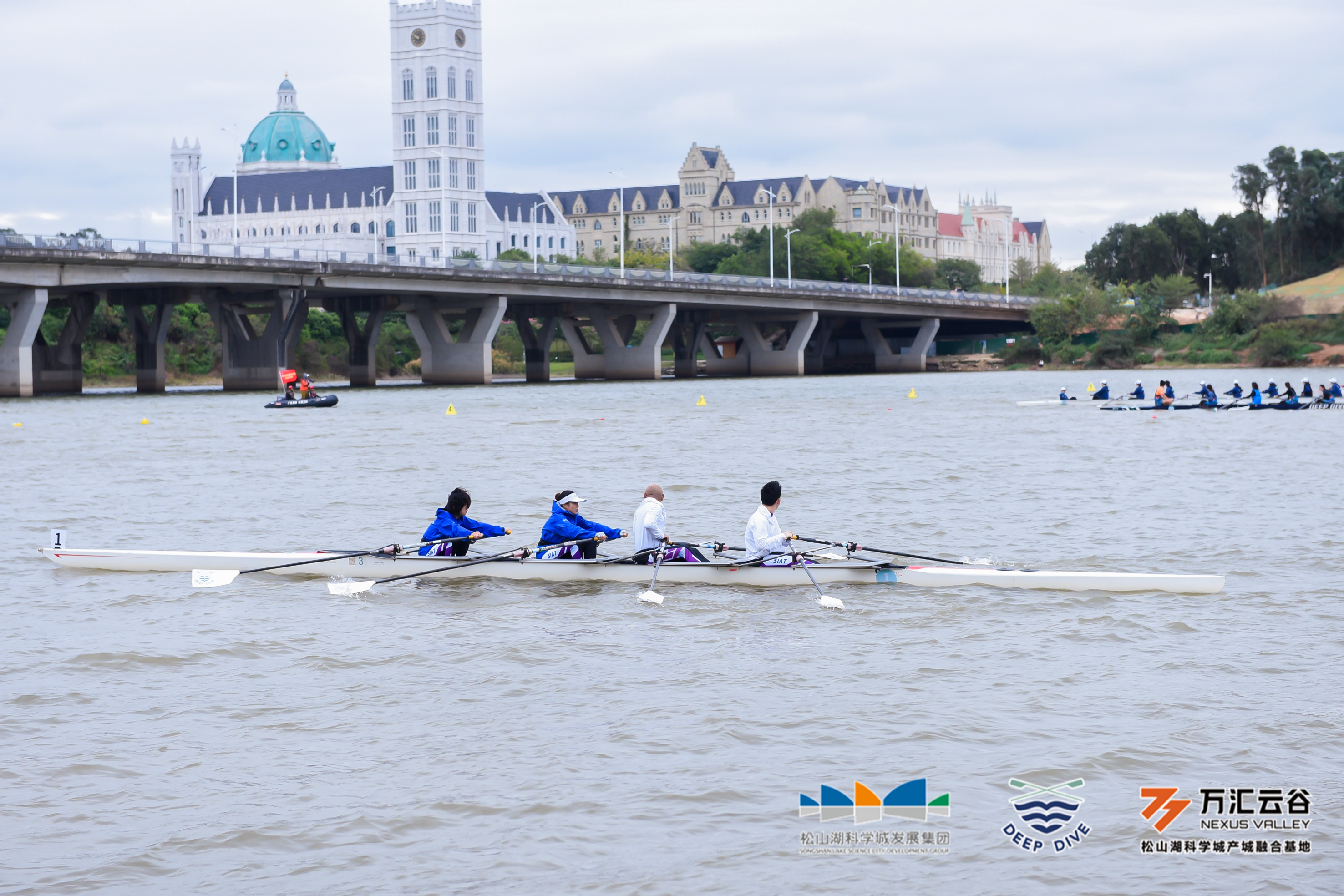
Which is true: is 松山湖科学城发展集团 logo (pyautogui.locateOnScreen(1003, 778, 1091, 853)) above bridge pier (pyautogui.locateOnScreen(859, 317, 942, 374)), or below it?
below

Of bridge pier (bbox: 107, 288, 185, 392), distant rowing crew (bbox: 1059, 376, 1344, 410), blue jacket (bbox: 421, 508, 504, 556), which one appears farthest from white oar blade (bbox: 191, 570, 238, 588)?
bridge pier (bbox: 107, 288, 185, 392)

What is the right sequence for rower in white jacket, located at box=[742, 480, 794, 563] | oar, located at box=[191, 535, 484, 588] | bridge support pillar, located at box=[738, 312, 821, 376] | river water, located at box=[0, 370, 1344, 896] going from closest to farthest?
river water, located at box=[0, 370, 1344, 896], rower in white jacket, located at box=[742, 480, 794, 563], oar, located at box=[191, 535, 484, 588], bridge support pillar, located at box=[738, 312, 821, 376]

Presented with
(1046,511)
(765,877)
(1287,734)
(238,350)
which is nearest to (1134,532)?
(1046,511)

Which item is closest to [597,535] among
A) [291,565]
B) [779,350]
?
[291,565]

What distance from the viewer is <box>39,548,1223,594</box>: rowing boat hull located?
16.1 meters

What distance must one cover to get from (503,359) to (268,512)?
105m

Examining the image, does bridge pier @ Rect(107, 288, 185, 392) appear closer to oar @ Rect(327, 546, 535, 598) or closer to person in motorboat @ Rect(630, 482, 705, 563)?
oar @ Rect(327, 546, 535, 598)

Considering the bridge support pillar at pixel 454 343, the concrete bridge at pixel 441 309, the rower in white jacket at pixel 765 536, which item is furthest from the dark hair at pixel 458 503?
the bridge support pillar at pixel 454 343

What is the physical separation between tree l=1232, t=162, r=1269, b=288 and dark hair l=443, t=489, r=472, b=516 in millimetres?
118859

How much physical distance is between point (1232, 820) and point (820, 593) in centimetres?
776

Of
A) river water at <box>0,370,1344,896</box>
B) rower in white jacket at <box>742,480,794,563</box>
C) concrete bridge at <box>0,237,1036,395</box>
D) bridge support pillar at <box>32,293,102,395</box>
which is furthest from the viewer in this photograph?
bridge support pillar at <box>32,293,102,395</box>

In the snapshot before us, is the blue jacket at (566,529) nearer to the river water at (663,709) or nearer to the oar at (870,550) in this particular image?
the river water at (663,709)

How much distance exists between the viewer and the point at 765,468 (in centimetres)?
3419

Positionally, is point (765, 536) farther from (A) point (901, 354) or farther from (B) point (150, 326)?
(A) point (901, 354)
